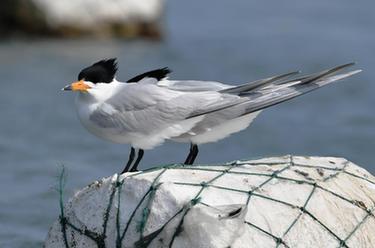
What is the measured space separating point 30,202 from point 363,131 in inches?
187

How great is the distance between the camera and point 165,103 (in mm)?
7234

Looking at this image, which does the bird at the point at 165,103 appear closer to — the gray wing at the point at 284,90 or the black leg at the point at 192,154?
the gray wing at the point at 284,90

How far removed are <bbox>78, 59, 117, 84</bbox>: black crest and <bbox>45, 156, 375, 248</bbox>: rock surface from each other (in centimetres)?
98

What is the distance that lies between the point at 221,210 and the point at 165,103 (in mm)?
1353

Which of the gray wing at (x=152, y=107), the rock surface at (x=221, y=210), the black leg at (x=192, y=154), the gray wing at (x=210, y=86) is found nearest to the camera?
the rock surface at (x=221, y=210)

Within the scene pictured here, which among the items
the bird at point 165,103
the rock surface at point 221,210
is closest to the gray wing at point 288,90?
the bird at point 165,103

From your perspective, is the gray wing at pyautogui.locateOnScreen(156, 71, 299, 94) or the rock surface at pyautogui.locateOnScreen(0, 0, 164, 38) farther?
the rock surface at pyautogui.locateOnScreen(0, 0, 164, 38)

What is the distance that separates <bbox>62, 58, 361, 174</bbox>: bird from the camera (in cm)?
719

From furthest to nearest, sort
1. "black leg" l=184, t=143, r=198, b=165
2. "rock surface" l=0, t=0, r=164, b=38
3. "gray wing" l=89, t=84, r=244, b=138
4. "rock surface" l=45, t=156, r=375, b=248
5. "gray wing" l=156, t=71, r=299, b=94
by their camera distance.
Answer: "rock surface" l=0, t=0, r=164, b=38
"black leg" l=184, t=143, r=198, b=165
"gray wing" l=156, t=71, r=299, b=94
"gray wing" l=89, t=84, r=244, b=138
"rock surface" l=45, t=156, r=375, b=248

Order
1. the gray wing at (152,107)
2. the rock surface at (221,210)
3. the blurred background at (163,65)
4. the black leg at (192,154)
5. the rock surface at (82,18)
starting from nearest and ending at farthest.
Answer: the rock surface at (221,210), the gray wing at (152,107), the black leg at (192,154), the blurred background at (163,65), the rock surface at (82,18)

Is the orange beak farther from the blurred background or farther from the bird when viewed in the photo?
the blurred background

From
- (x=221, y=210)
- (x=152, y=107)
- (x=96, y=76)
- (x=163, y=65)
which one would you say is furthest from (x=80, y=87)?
(x=163, y=65)

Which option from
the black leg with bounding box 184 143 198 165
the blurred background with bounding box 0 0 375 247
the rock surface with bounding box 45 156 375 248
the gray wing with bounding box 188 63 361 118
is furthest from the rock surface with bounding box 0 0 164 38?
the rock surface with bounding box 45 156 375 248

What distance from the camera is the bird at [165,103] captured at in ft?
23.6
